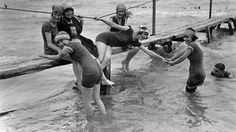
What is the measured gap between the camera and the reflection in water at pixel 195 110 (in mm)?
5782

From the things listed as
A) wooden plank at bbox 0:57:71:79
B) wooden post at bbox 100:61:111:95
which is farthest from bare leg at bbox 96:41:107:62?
wooden plank at bbox 0:57:71:79

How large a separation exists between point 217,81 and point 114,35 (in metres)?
2.84

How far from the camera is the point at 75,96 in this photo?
729cm

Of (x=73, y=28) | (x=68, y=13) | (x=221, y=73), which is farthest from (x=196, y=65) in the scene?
(x=68, y=13)

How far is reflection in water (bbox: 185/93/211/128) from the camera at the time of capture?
578 cm

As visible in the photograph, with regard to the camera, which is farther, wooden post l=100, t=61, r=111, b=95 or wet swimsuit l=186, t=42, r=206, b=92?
wooden post l=100, t=61, r=111, b=95

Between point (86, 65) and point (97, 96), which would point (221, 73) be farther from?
point (86, 65)

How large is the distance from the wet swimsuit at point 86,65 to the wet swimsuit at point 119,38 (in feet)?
4.54

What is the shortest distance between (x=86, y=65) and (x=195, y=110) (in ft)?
7.54

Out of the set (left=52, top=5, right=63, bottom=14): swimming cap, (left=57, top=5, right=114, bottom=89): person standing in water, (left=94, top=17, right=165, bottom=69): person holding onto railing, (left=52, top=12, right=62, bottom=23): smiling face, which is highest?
(left=52, top=5, right=63, bottom=14): swimming cap

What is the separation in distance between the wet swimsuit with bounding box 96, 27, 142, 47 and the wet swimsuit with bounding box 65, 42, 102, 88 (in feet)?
4.54

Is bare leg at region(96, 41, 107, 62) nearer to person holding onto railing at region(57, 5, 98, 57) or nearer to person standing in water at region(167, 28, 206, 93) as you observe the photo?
person holding onto railing at region(57, 5, 98, 57)

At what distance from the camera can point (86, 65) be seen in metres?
5.38

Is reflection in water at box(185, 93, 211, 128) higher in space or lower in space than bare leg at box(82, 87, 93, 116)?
lower
